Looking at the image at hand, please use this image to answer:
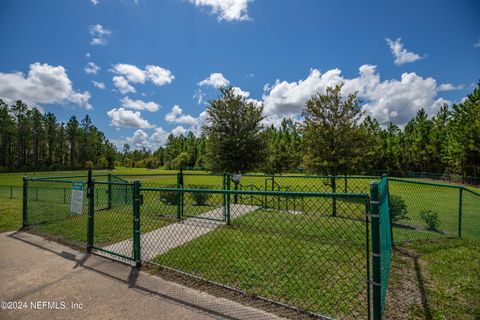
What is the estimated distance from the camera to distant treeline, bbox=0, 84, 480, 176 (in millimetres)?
13328

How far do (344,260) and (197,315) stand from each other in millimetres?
2924

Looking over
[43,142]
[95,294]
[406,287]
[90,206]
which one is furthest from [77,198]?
[43,142]

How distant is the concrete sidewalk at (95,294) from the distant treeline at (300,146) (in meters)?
8.99

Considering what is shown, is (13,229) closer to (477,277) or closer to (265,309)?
(265,309)

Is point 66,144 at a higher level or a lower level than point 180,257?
higher

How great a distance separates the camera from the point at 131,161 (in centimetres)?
10481

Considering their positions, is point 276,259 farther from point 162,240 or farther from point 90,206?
point 90,206

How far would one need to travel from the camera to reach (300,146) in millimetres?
12836

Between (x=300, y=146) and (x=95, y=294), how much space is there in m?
11.1

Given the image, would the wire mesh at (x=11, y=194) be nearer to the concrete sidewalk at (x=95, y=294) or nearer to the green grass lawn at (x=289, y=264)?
the concrete sidewalk at (x=95, y=294)

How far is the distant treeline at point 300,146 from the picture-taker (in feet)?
43.7

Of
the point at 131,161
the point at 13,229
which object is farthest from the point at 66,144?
the point at 13,229

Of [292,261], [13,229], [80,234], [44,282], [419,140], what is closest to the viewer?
[44,282]

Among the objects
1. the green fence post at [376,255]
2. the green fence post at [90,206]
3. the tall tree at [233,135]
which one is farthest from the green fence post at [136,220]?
the tall tree at [233,135]
